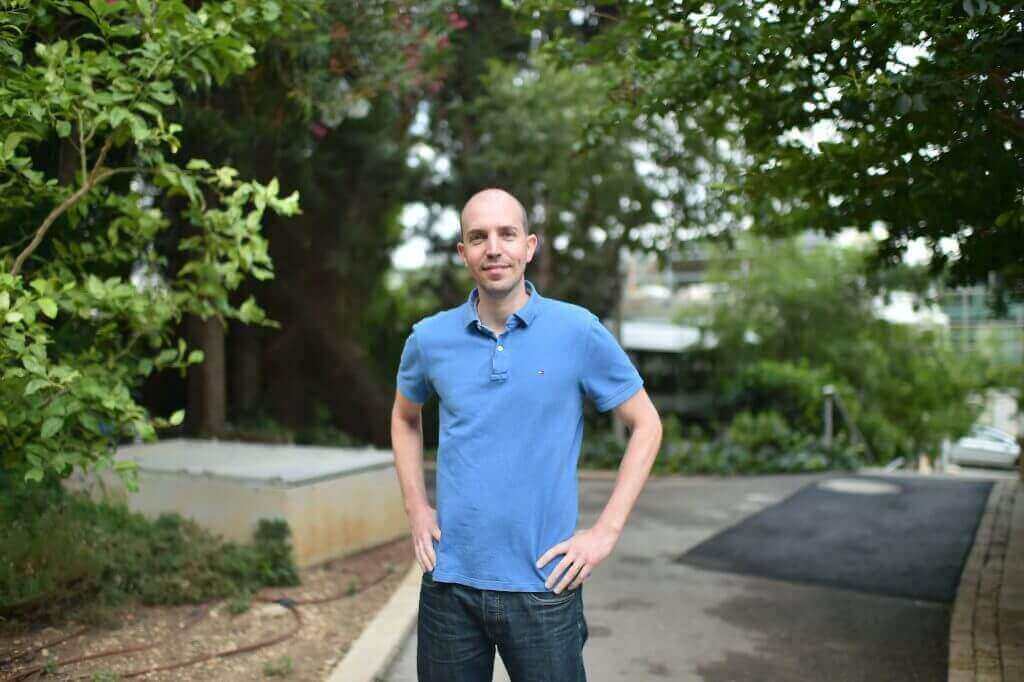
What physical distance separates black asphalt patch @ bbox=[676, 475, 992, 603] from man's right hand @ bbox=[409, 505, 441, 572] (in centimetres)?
481

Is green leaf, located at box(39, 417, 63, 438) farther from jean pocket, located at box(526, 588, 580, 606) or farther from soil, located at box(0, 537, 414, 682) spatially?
jean pocket, located at box(526, 588, 580, 606)

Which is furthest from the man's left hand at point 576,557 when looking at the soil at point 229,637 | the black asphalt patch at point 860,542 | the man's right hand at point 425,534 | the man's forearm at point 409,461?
the black asphalt patch at point 860,542

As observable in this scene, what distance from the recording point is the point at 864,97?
14.1 feet

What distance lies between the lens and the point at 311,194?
10086mm

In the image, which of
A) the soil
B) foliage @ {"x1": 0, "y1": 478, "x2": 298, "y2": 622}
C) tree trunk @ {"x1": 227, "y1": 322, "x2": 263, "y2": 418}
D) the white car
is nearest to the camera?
the soil

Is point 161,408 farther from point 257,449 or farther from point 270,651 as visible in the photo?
point 270,651

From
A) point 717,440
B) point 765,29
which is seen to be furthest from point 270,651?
point 717,440

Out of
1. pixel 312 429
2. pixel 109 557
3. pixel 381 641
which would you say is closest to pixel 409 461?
pixel 381 641

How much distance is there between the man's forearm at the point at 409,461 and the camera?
9.08 feet

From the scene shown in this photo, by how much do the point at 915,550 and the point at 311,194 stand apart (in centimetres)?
677

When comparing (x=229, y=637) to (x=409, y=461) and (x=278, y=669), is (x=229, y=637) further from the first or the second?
(x=409, y=461)

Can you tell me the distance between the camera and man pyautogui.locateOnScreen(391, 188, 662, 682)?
8.16ft

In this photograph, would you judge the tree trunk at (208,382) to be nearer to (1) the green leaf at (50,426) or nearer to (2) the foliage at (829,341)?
(1) the green leaf at (50,426)

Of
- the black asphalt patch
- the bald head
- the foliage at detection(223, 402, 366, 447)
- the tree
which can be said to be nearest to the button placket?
the bald head
